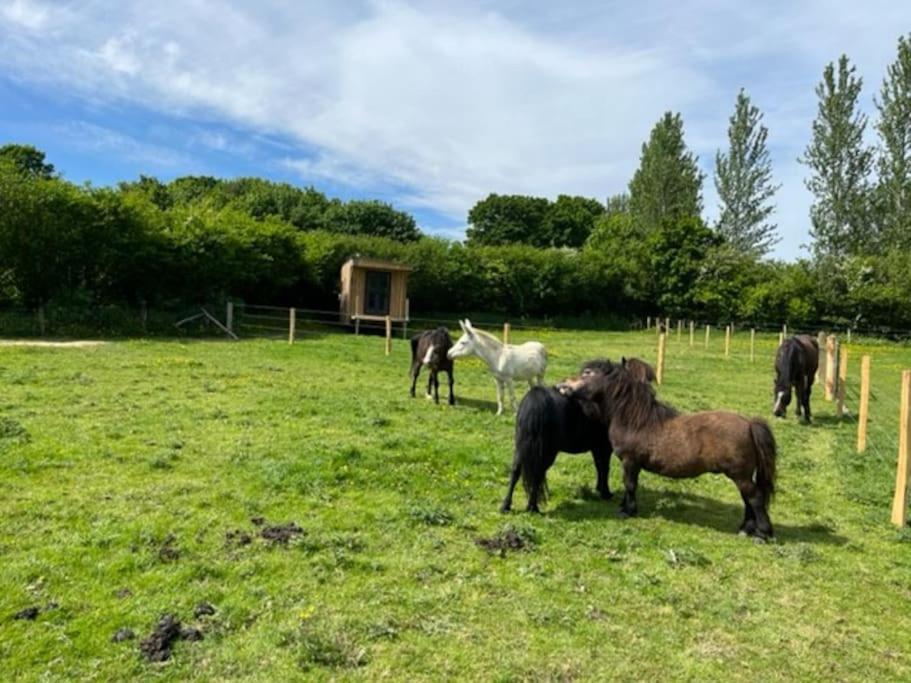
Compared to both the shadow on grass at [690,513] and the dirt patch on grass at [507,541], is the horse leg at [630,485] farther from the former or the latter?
the dirt patch on grass at [507,541]

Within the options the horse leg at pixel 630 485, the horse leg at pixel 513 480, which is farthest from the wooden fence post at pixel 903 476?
the horse leg at pixel 513 480

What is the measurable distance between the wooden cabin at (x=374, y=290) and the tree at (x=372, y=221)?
17.9 m

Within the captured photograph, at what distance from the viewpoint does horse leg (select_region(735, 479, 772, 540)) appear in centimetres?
550

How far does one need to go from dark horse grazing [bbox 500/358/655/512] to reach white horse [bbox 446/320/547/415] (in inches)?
165

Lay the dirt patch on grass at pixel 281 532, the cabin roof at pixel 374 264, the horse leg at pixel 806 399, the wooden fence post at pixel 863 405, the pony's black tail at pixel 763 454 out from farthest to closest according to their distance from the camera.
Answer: the cabin roof at pixel 374 264 < the horse leg at pixel 806 399 < the wooden fence post at pixel 863 405 < the pony's black tail at pixel 763 454 < the dirt patch on grass at pixel 281 532

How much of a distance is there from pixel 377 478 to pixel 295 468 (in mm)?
882

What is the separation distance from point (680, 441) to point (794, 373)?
7.36 meters

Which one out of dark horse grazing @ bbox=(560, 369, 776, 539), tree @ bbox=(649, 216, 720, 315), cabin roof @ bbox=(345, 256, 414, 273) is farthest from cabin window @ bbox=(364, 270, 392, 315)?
dark horse grazing @ bbox=(560, 369, 776, 539)

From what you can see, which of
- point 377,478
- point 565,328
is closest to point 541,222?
point 565,328

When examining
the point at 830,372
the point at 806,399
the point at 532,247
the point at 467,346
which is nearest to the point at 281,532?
the point at 467,346

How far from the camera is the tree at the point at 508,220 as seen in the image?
222 feet

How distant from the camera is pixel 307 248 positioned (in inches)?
1286

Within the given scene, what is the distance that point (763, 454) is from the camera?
17.7ft

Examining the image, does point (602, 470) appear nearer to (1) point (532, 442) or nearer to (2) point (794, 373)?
(1) point (532, 442)
